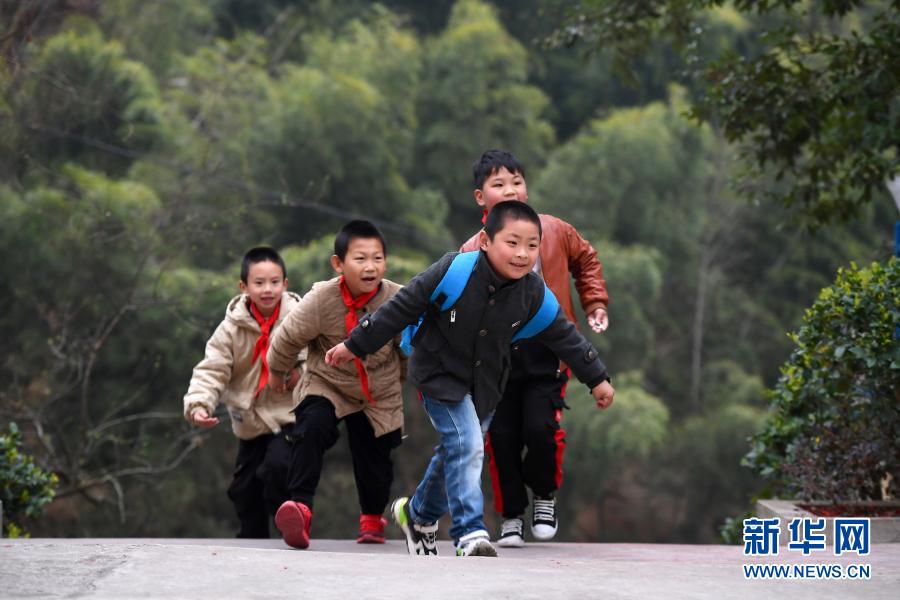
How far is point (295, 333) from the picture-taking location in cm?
595

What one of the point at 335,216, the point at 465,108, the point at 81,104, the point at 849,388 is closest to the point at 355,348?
the point at 849,388

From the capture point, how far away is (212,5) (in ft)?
91.8

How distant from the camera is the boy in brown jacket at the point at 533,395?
6.07 meters

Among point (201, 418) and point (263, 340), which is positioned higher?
point (263, 340)

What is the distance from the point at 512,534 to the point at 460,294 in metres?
1.41

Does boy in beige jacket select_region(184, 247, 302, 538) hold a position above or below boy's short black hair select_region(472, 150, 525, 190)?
below

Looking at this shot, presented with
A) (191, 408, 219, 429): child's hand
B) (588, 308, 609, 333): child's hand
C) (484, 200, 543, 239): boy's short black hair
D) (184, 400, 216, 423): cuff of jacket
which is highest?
(484, 200, 543, 239): boy's short black hair

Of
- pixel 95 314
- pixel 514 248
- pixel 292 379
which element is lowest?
pixel 292 379

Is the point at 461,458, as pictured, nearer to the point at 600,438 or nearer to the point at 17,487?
the point at 17,487

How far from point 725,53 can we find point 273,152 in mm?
11683

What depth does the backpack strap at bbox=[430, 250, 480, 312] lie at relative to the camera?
17.1 ft

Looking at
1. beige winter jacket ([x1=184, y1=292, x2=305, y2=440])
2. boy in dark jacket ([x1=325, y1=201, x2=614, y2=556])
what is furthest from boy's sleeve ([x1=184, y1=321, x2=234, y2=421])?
boy in dark jacket ([x1=325, y1=201, x2=614, y2=556])

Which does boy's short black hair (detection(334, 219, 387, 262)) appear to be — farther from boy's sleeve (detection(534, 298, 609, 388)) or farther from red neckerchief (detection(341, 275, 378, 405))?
boy's sleeve (detection(534, 298, 609, 388))

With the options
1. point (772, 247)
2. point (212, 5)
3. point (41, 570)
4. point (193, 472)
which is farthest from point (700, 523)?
point (41, 570)
